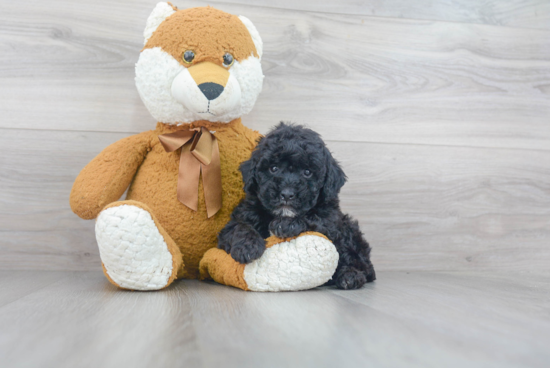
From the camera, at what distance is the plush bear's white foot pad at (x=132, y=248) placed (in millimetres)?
910

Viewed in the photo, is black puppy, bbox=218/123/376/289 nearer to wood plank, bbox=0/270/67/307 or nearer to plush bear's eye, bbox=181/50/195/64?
plush bear's eye, bbox=181/50/195/64

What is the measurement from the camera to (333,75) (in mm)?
1532

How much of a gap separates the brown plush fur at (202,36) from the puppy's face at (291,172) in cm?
26

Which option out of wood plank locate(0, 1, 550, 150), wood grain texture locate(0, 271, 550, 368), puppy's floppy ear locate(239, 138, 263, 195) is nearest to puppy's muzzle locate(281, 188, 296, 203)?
puppy's floppy ear locate(239, 138, 263, 195)

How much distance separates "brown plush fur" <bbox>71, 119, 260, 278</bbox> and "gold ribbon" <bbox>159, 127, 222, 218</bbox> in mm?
23

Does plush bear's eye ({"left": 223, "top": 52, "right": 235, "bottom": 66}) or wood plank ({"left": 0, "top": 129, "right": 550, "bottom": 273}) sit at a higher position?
plush bear's eye ({"left": 223, "top": 52, "right": 235, "bottom": 66})

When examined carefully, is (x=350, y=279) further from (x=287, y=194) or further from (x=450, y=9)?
(x=450, y=9)

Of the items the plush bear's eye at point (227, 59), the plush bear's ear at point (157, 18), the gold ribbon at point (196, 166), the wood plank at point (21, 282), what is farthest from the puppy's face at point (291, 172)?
the wood plank at point (21, 282)

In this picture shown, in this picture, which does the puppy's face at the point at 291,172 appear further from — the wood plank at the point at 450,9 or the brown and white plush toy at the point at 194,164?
the wood plank at the point at 450,9

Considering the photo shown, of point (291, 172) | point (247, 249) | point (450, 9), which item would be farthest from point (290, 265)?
point (450, 9)

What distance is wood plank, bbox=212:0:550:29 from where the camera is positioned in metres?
1.52

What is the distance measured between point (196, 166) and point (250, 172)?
6.4 inches

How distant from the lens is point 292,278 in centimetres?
99

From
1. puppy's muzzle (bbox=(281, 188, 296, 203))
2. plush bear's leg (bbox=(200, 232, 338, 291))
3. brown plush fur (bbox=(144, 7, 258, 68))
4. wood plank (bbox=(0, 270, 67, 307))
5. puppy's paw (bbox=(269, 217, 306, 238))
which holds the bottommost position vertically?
wood plank (bbox=(0, 270, 67, 307))
